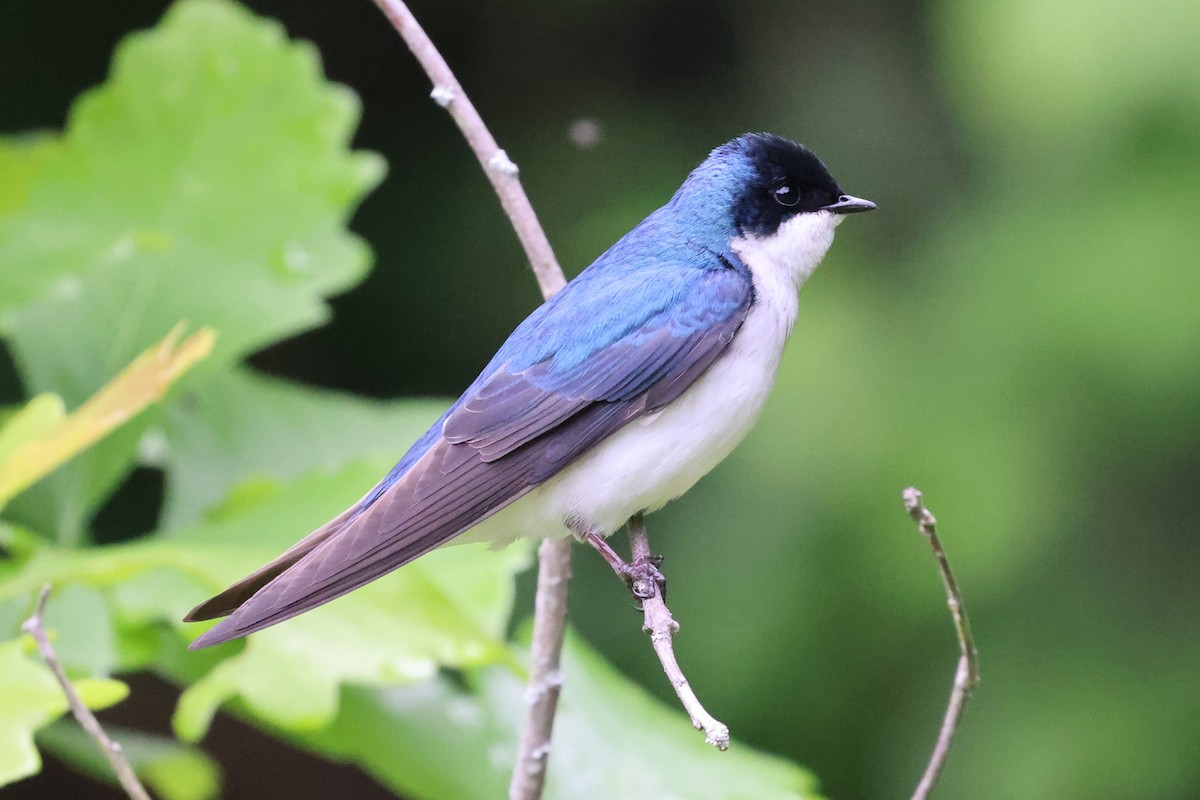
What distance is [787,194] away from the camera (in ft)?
6.21

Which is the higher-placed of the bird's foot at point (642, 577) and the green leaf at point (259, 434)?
the bird's foot at point (642, 577)

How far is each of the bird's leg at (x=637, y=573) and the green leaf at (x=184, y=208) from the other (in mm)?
612

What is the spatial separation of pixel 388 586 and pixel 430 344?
163 cm

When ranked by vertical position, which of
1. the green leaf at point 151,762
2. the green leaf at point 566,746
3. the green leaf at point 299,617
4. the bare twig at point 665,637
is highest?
the bare twig at point 665,637

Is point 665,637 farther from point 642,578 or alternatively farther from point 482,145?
point 482,145

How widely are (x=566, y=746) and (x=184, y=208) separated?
97 centimetres

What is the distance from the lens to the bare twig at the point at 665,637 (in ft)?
3.53

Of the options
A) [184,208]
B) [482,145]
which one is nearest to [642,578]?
[482,145]

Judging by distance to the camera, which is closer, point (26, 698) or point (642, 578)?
point (26, 698)

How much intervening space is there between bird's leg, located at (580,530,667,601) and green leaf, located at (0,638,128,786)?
0.54 metres

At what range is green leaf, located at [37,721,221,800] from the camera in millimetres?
2004

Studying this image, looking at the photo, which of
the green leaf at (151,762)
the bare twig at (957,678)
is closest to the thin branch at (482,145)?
the bare twig at (957,678)

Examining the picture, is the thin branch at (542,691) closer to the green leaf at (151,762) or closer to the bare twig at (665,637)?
the bare twig at (665,637)

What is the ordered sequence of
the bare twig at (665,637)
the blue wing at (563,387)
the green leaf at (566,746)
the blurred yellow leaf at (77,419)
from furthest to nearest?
the green leaf at (566,746)
the blue wing at (563,387)
the blurred yellow leaf at (77,419)
the bare twig at (665,637)
